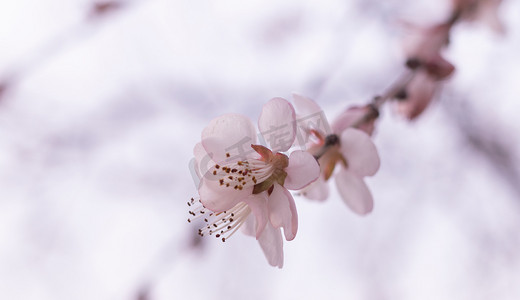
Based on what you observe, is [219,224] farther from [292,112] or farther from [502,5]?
[502,5]

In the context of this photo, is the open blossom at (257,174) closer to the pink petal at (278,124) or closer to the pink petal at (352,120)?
the pink petal at (278,124)

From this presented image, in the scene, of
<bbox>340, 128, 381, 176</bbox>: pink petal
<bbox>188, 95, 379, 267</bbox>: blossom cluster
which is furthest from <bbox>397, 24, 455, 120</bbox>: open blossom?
<bbox>188, 95, 379, 267</bbox>: blossom cluster

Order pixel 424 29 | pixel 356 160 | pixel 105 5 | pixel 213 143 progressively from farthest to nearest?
pixel 105 5 < pixel 424 29 < pixel 356 160 < pixel 213 143

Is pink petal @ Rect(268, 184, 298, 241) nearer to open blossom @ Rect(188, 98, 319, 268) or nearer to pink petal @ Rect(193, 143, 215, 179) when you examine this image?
open blossom @ Rect(188, 98, 319, 268)

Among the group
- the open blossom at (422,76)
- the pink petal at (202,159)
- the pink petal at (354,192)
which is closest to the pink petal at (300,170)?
the pink petal at (202,159)

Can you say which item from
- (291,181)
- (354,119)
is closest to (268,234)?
(291,181)

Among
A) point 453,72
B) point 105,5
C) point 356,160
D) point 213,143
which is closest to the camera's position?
point 213,143
